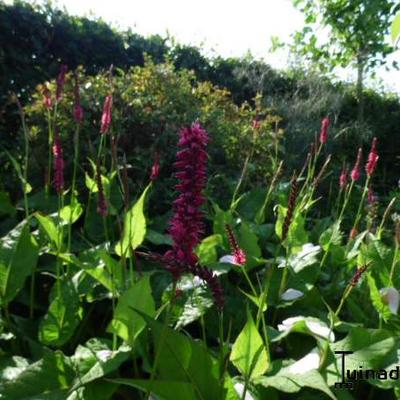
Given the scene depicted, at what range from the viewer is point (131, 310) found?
4.54 ft

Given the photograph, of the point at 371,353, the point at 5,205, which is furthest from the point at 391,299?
the point at 5,205

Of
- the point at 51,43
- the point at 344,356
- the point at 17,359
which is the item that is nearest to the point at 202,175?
the point at 344,356

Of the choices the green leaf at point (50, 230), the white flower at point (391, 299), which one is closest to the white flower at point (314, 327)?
the white flower at point (391, 299)

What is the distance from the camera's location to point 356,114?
959 cm

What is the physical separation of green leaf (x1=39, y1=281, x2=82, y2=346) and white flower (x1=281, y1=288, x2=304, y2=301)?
2.43 ft

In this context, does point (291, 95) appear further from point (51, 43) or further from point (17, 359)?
point (17, 359)

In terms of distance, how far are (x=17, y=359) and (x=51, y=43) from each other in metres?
5.11

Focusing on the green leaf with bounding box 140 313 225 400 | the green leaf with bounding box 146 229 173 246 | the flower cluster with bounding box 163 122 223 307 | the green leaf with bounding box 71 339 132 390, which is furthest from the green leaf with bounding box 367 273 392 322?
the green leaf with bounding box 146 229 173 246

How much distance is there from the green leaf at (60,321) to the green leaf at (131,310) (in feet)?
0.89

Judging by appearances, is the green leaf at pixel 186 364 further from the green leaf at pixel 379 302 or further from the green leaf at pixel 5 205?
the green leaf at pixel 5 205

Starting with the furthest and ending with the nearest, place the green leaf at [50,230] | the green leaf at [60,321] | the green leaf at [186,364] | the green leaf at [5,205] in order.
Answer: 1. the green leaf at [5,205]
2. the green leaf at [50,230]
3. the green leaf at [60,321]
4. the green leaf at [186,364]

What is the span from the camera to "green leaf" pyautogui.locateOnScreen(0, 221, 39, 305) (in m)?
1.75

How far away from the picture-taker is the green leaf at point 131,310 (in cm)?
138

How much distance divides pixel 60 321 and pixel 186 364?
1.93ft
